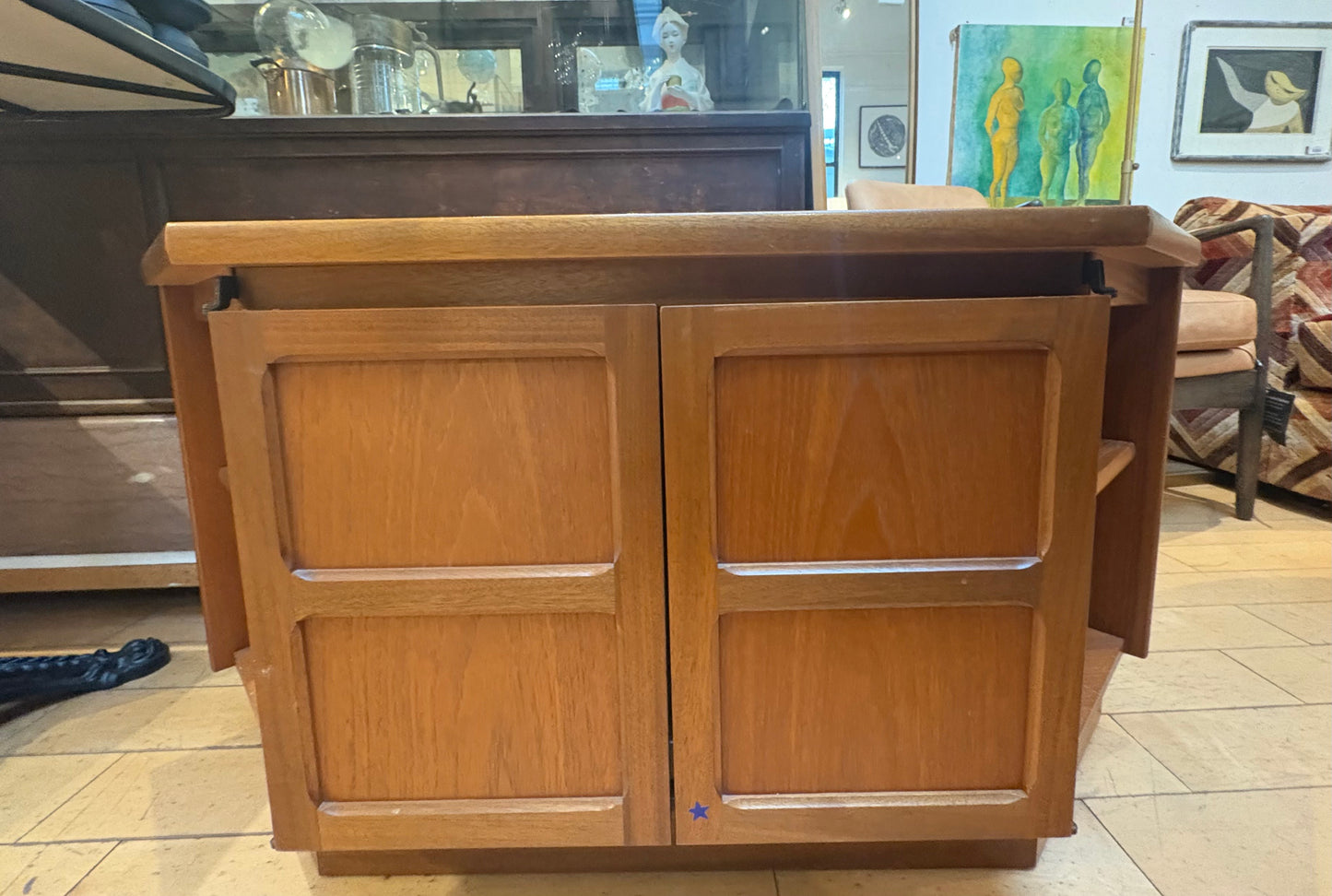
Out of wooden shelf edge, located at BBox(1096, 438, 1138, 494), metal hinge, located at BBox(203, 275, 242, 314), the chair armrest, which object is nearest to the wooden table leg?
wooden shelf edge, located at BBox(1096, 438, 1138, 494)

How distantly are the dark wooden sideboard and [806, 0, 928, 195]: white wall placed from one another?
116 centimetres

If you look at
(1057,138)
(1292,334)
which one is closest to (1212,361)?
(1292,334)

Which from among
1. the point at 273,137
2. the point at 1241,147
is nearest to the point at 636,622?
the point at 273,137

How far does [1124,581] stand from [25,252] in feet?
5.90

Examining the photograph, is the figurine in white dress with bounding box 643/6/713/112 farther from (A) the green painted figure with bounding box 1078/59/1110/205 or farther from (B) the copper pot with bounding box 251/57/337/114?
(A) the green painted figure with bounding box 1078/59/1110/205

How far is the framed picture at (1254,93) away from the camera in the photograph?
2.63 meters

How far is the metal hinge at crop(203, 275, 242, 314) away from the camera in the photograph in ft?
1.98

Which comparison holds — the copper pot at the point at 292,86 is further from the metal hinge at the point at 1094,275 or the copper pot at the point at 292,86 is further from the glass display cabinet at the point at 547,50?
the metal hinge at the point at 1094,275

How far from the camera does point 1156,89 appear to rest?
266cm

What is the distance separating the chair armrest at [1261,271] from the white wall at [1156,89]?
3.34ft

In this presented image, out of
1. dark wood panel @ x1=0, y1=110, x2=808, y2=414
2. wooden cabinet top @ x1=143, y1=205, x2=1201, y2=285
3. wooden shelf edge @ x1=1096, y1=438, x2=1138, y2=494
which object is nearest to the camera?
wooden cabinet top @ x1=143, y1=205, x2=1201, y2=285

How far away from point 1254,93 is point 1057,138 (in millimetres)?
837

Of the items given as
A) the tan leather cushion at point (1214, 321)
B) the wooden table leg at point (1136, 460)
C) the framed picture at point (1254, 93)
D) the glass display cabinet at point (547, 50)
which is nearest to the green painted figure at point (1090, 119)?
the framed picture at point (1254, 93)

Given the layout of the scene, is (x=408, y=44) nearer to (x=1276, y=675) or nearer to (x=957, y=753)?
(x=957, y=753)
